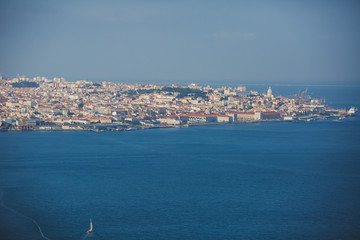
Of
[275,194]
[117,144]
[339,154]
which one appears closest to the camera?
[275,194]

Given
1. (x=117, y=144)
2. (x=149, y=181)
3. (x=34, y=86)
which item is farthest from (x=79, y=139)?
(x=34, y=86)

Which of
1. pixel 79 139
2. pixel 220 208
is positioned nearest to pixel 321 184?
pixel 220 208

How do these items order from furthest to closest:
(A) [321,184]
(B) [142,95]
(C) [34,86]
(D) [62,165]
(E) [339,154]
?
(C) [34,86]
(B) [142,95]
(E) [339,154]
(D) [62,165]
(A) [321,184]

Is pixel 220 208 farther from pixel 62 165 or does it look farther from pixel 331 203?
pixel 62 165

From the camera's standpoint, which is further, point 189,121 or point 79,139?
point 189,121

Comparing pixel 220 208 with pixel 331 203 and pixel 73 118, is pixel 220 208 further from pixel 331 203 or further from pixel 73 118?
pixel 73 118
